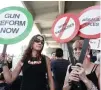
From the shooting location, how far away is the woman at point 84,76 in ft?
5.40

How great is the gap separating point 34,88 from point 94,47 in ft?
3.73

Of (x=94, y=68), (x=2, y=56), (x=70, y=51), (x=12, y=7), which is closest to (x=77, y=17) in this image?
(x=70, y=51)

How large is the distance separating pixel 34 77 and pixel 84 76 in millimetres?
399

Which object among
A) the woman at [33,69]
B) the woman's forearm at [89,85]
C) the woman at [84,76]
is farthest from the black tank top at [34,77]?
the woman's forearm at [89,85]

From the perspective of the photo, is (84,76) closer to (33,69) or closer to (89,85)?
(89,85)

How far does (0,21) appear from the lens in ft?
6.14

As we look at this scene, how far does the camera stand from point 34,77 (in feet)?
5.83

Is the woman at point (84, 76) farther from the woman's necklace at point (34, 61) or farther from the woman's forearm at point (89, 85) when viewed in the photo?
the woman's necklace at point (34, 61)

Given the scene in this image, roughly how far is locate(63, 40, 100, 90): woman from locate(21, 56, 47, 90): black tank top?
196mm

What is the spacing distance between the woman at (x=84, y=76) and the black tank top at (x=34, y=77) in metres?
0.20

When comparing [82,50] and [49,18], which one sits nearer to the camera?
[82,50]

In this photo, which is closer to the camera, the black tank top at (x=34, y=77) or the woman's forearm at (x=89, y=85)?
the woman's forearm at (x=89, y=85)

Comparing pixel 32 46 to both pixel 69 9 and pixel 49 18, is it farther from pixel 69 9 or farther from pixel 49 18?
pixel 49 18

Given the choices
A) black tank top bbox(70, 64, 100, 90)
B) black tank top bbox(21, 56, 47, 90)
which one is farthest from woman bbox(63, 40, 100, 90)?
black tank top bbox(21, 56, 47, 90)
